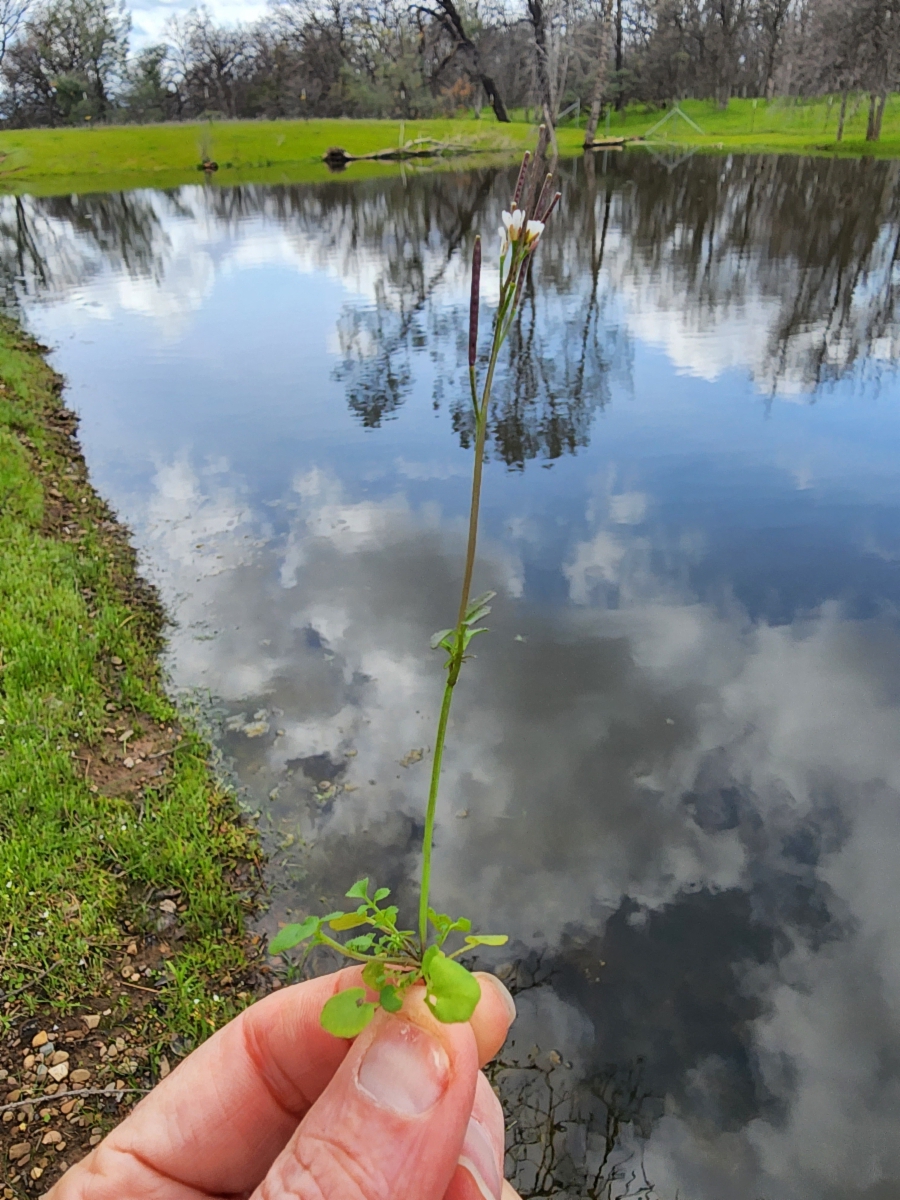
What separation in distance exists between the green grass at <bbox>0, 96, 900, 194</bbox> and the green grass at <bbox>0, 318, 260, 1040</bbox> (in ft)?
134

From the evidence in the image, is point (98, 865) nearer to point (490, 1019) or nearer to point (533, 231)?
point (490, 1019)

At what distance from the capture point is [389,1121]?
1.42m

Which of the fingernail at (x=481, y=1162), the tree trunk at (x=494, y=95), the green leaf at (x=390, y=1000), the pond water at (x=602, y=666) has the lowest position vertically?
the pond water at (x=602, y=666)

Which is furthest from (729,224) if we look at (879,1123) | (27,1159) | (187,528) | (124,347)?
(27,1159)

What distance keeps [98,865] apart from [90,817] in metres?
0.32

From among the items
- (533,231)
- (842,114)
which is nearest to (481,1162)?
(533,231)

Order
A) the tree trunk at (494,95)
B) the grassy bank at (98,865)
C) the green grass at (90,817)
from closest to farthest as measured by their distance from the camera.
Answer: the grassy bank at (98,865) → the green grass at (90,817) → the tree trunk at (494,95)

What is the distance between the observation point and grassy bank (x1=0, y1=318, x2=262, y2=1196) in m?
3.04

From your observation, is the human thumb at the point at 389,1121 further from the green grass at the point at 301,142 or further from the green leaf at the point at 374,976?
the green grass at the point at 301,142

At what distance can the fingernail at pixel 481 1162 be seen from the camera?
161 cm

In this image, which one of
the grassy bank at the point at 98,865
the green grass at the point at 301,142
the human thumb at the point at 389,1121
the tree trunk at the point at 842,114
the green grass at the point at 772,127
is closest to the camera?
the human thumb at the point at 389,1121

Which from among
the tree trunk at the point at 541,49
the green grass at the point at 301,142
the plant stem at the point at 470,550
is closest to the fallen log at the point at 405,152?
the green grass at the point at 301,142

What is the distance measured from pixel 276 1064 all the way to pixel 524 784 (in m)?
3.12

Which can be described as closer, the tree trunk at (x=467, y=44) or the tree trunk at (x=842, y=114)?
the tree trunk at (x=842, y=114)
